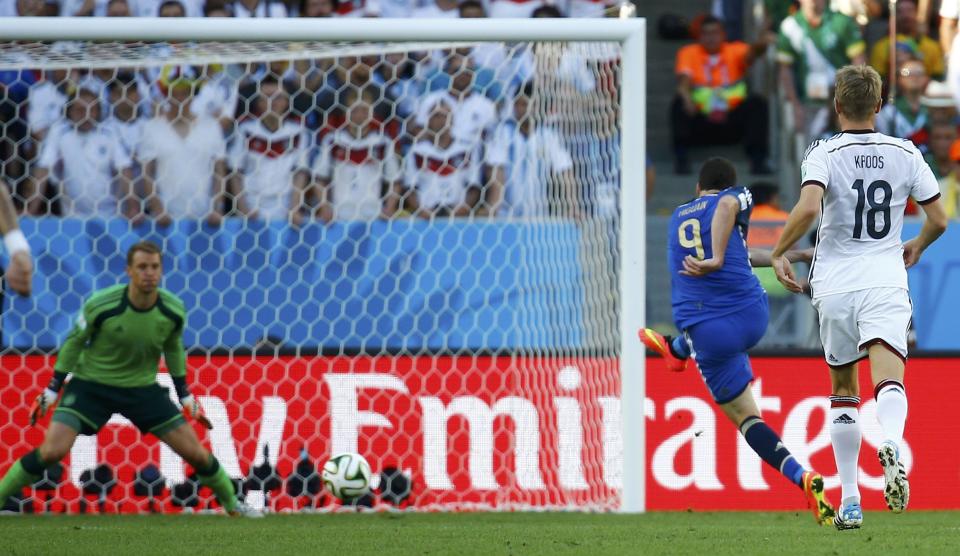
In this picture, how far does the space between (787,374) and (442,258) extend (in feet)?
7.31

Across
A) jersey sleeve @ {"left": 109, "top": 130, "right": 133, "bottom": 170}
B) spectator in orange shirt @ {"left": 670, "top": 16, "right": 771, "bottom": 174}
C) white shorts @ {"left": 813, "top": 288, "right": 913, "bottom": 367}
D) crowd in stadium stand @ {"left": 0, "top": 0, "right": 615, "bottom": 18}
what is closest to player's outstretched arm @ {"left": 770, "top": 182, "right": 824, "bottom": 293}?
white shorts @ {"left": 813, "top": 288, "right": 913, "bottom": 367}

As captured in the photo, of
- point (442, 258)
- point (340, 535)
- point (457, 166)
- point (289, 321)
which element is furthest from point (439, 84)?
point (340, 535)

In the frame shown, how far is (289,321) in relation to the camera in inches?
370

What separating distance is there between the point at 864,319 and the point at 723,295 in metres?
1.47

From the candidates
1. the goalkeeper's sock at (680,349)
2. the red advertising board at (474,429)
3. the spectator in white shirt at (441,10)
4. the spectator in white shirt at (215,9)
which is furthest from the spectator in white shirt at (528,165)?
the spectator in white shirt at (215,9)

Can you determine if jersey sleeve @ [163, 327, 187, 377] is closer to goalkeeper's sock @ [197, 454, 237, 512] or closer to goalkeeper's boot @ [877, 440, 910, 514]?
goalkeeper's sock @ [197, 454, 237, 512]

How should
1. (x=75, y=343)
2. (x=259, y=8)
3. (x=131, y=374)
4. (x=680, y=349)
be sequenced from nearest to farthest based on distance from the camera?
(x=680, y=349) < (x=75, y=343) < (x=131, y=374) < (x=259, y=8)

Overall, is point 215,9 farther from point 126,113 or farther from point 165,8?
point 126,113

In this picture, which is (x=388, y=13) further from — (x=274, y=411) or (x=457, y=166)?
(x=274, y=411)

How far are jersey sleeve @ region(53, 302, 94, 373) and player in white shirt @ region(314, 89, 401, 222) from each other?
1.85 metres

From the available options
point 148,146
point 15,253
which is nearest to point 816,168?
point 15,253

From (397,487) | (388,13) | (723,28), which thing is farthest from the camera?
(723,28)

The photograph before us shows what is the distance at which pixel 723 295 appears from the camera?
7340mm

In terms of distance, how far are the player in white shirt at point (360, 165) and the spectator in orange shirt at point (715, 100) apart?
3.54 m
